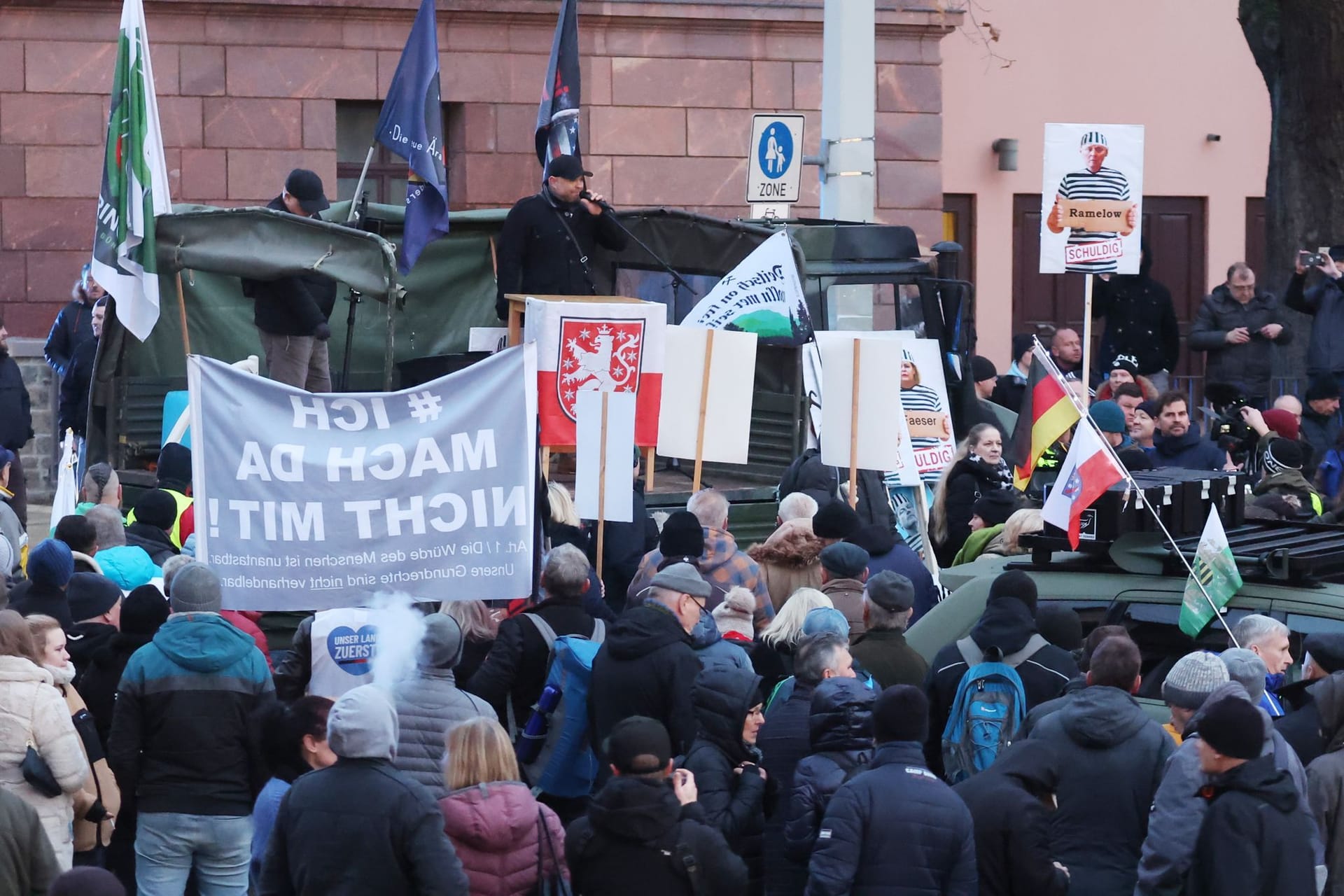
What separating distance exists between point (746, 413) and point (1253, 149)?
14.8 metres

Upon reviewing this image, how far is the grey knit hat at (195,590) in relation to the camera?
7539 mm

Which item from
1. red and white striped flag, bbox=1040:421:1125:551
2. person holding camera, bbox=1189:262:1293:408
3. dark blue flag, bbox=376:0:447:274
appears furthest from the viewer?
person holding camera, bbox=1189:262:1293:408

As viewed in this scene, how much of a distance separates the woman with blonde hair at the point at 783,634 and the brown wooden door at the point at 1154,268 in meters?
16.2

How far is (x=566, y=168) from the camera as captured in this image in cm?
1316

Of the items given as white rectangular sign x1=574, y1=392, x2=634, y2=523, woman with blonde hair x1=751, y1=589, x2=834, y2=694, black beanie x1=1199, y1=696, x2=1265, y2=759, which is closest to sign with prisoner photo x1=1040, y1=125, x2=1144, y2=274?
white rectangular sign x1=574, y1=392, x2=634, y2=523

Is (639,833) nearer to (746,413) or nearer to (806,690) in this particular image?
(806,690)

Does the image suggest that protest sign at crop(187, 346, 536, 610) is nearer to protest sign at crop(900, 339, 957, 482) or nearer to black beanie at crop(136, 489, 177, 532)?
black beanie at crop(136, 489, 177, 532)

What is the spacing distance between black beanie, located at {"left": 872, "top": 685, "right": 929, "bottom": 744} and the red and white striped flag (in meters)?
2.25

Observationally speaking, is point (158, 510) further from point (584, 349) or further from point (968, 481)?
point (968, 481)

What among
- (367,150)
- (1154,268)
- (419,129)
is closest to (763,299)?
(419,129)

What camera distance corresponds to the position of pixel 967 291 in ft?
47.8

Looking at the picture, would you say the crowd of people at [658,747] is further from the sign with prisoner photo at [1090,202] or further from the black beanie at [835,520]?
the sign with prisoner photo at [1090,202]

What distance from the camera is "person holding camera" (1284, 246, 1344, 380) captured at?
612 inches

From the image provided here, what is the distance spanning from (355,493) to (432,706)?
5.00 feet
